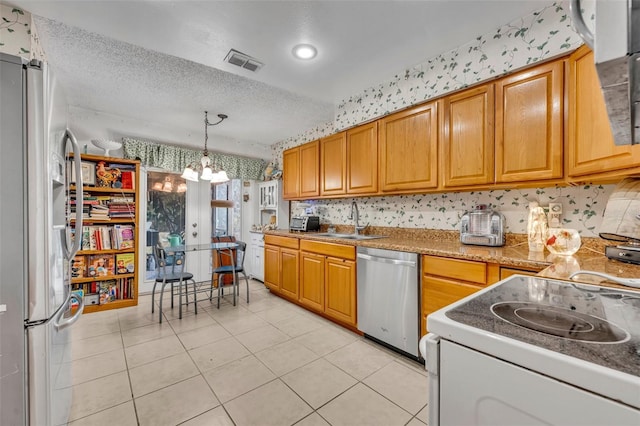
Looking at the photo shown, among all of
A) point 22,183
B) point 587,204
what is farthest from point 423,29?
point 22,183

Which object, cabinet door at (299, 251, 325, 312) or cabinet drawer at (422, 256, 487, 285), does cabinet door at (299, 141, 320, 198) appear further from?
cabinet drawer at (422, 256, 487, 285)

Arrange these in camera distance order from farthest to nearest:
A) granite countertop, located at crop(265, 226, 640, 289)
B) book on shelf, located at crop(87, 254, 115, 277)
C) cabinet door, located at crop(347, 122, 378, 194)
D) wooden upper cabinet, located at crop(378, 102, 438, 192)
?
book on shelf, located at crop(87, 254, 115, 277) → cabinet door, located at crop(347, 122, 378, 194) → wooden upper cabinet, located at crop(378, 102, 438, 192) → granite countertop, located at crop(265, 226, 640, 289)

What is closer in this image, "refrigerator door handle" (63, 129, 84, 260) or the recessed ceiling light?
"refrigerator door handle" (63, 129, 84, 260)

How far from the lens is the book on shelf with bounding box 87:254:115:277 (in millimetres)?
3326

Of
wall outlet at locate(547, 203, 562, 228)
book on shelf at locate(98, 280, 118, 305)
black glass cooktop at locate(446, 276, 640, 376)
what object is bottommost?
book on shelf at locate(98, 280, 118, 305)

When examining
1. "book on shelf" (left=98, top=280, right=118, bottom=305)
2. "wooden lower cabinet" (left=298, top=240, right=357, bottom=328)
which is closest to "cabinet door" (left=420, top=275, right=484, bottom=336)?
"wooden lower cabinet" (left=298, top=240, right=357, bottom=328)

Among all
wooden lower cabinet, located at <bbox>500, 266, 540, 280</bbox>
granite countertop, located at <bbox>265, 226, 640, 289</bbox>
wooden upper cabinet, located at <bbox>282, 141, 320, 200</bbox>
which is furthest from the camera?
wooden upper cabinet, located at <bbox>282, 141, 320, 200</bbox>

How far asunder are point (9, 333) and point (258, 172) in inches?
170

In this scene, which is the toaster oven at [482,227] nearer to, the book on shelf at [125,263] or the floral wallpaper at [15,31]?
the floral wallpaper at [15,31]

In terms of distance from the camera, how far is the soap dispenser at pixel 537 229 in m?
1.90

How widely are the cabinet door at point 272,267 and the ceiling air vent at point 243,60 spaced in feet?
7.32

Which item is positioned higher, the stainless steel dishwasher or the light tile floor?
the stainless steel dishwasher

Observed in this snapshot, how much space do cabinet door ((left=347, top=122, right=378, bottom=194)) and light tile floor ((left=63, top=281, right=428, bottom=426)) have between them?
1.52m

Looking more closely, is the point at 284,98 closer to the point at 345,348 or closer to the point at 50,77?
the point at 50,77
